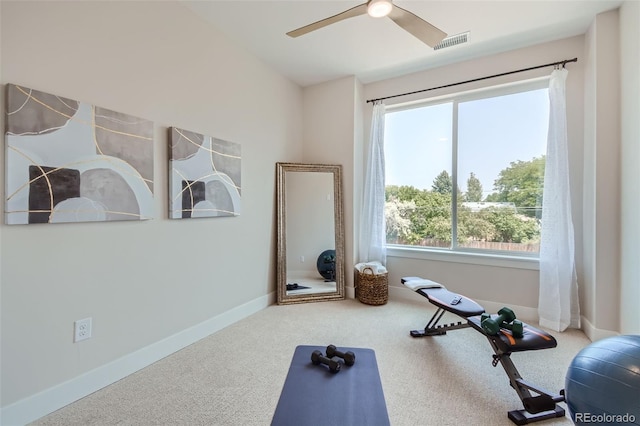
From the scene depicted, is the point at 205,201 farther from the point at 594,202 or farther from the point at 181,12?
the point at 594,202

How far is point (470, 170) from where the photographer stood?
3412mm

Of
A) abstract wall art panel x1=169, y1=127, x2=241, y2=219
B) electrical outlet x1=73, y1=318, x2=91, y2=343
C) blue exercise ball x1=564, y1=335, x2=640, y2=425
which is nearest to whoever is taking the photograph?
blue exercise ball x1=564, y1=335, x2=640, y2=425

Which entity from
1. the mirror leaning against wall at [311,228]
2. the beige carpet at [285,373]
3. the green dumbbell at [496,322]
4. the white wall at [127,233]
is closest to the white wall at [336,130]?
the mirror leaning against wall at [311,228]

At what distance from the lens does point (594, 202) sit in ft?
8.25

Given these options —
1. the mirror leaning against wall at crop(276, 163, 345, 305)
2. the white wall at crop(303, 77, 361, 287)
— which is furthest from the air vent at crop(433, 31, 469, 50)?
the mirror leaning against wall at crop(276, 163, 345, 305)

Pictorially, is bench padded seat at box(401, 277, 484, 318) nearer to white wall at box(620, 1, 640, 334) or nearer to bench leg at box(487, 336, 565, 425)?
bench leg at box(487, 336, 565, 425)

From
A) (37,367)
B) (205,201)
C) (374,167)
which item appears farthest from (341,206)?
(37,367)

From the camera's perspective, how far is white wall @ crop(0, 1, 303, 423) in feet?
5.08

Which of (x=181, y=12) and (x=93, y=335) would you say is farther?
(x=181, y=12)

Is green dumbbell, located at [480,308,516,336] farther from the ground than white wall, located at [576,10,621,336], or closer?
closer

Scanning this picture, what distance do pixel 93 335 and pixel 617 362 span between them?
2.76 m

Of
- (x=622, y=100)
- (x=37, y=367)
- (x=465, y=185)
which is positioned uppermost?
(x=622, y=100)

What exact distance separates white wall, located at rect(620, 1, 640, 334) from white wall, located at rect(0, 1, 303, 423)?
10.7ft

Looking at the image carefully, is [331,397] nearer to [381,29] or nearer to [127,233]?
[127,233]
